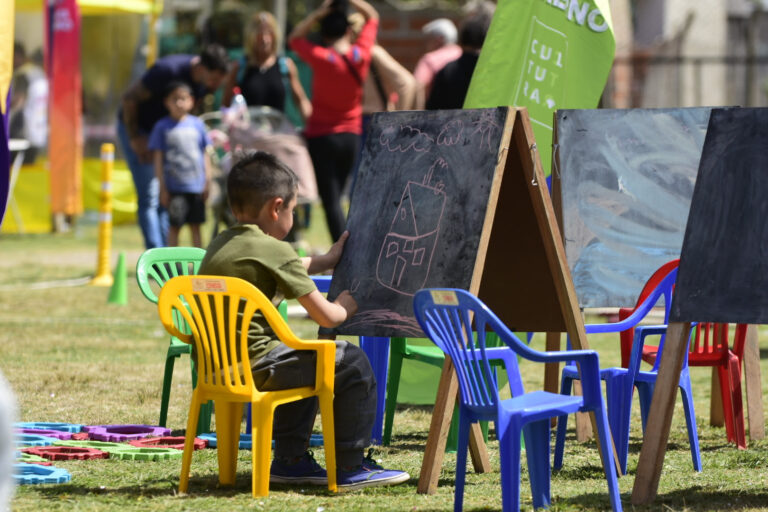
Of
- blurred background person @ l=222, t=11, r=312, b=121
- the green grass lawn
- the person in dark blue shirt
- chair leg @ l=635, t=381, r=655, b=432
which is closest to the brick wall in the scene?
blurred background person @ l=222, t=11, r=312, b=121

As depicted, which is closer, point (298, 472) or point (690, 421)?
point (298, 472)

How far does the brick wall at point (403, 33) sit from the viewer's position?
24.2 metres

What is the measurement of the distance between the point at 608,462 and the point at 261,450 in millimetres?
1199

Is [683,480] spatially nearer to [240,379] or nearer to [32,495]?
[240,379]

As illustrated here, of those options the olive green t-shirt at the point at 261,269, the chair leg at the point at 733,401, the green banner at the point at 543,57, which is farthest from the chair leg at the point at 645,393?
the olive green t-shirt at the point at 261,269

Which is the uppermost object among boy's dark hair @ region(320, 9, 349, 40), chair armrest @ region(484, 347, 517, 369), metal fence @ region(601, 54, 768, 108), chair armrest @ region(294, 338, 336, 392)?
metal fence @ region(601, 54, 768, 108)

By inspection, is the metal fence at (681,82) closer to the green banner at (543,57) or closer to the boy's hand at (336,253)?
the green banner at (543,57)

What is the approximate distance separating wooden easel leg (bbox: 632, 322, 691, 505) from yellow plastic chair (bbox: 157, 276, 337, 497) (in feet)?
3.60

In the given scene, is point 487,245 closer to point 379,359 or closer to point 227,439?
point 379,359

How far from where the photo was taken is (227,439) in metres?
5.24

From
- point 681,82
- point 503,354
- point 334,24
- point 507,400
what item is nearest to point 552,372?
point 503,354

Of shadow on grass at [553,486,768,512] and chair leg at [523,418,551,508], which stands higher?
chair leg at [523,418,551,508]

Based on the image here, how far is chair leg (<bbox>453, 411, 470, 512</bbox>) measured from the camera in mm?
4750

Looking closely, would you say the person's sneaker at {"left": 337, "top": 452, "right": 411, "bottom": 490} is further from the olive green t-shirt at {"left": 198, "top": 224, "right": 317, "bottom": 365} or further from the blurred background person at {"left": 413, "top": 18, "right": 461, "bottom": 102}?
the blurred background person at {"left": 413, "top": 18, "right": 461, "bottom": 102}
